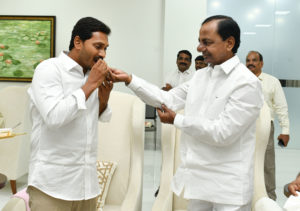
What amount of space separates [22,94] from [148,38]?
3663 mm

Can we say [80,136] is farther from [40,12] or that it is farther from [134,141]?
[40,12]

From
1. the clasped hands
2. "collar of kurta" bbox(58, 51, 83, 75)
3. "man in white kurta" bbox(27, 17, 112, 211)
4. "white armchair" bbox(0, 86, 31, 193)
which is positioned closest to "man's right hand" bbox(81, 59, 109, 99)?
"man in white kurta" bbox(27, 17, 112, 211)

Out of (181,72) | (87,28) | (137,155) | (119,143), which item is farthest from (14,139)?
(181,72)

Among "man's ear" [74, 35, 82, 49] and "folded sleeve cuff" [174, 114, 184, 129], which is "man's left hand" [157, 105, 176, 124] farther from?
"man's ear" [74, 35, 82, 49]

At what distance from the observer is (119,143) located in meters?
2.51

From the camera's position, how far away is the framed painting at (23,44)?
6.98 m

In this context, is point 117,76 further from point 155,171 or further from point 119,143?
point 155,171

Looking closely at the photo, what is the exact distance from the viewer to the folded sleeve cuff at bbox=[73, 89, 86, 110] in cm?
140

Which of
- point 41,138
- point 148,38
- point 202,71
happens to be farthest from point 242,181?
Answer: point 148,38

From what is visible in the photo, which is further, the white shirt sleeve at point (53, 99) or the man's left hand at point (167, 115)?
the man's left hand at point (167, 115)

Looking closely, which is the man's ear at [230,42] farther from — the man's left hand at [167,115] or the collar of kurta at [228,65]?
the man's left hand at [167,115]

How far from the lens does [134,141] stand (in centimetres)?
233

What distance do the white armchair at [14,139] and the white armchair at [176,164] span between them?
195 cm

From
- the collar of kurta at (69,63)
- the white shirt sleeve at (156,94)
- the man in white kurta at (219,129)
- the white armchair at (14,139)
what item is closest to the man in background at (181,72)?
the white armchair at (14,139)
